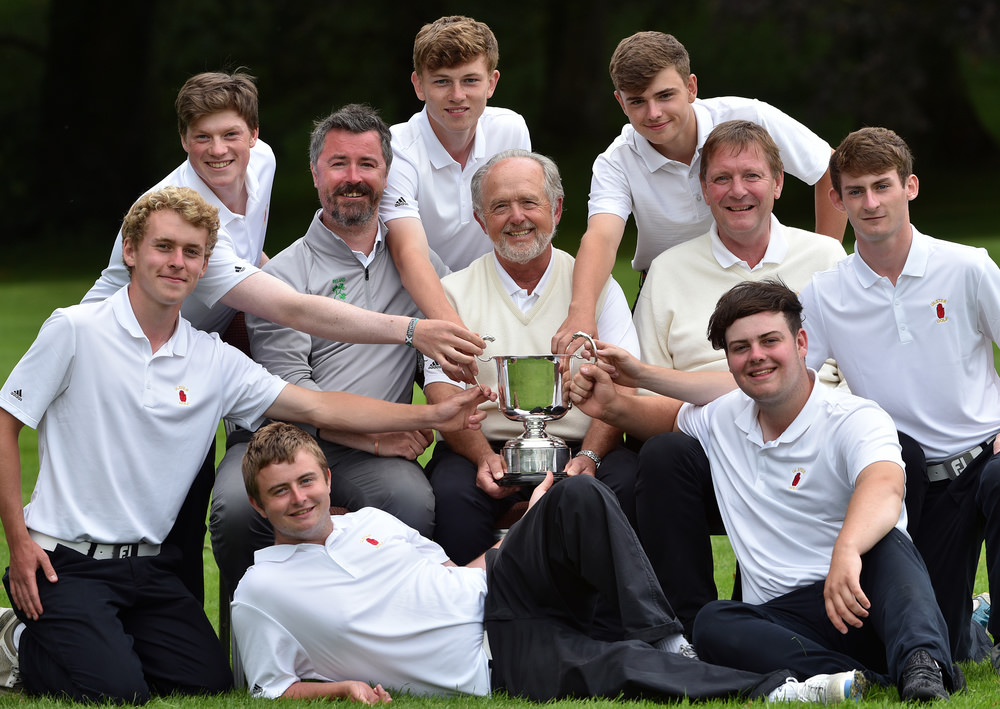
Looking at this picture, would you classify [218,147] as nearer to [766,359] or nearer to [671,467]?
[671,467]

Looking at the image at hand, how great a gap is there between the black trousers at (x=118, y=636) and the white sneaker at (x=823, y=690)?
192cm

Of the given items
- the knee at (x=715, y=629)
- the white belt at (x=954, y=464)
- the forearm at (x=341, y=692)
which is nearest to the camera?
the forearm at (x=341, y=692)

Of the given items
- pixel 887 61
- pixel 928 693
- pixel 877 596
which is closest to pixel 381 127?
pixel 877 596

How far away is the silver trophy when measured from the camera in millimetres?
4812

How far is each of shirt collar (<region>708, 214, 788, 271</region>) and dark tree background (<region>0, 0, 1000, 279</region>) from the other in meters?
15.1

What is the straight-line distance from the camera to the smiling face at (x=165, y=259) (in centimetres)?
464

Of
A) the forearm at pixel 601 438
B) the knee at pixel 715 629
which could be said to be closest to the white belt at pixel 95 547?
the forearm at pixel 601 438

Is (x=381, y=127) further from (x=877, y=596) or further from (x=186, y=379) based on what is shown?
(x=877, y=596)

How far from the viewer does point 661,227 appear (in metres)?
5.73

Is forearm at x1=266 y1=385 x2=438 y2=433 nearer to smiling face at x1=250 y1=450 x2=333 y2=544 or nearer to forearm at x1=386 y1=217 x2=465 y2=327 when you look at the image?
forearm at x1=386 y1=217 x2=465 y2=327

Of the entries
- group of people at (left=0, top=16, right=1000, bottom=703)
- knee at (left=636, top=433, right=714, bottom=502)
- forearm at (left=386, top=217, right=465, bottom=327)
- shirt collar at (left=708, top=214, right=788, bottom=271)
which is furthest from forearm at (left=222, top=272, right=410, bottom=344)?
shirt collar at (left=708, top=214, right=788, bottom=271)

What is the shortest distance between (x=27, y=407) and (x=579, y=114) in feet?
74.7

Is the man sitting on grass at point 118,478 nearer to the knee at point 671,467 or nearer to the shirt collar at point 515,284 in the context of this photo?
the shirt collar at point 515,284

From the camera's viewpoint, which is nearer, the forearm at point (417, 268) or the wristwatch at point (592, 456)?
the wristwatch at point (592, 456)
